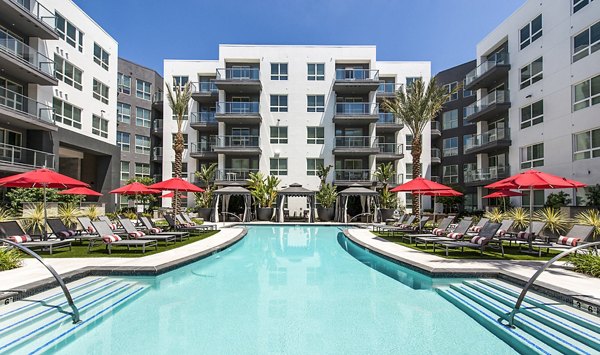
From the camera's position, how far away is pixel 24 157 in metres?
19.9

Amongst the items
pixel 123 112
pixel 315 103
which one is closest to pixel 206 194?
pixel 315 103

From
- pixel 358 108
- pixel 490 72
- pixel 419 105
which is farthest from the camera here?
pixel 358 108

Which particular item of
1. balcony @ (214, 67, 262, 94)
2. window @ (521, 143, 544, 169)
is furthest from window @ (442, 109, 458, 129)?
balcony @ (214, 67, 262, 94)

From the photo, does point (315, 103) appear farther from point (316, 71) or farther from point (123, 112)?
point (123, 112)

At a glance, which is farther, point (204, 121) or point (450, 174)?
point (450, 174)

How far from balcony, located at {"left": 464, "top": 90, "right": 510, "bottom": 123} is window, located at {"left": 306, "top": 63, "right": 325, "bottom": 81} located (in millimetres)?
13402

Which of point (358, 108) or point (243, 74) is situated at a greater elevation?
point (243, 74)

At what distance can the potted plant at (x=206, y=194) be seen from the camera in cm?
2734

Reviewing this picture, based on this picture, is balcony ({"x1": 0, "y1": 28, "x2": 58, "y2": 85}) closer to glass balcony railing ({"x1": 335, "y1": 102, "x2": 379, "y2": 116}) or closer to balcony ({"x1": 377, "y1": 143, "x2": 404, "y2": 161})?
glass balcony railing ({"x1": 335, "y1": 102, "x2": 379, "y2": 116})

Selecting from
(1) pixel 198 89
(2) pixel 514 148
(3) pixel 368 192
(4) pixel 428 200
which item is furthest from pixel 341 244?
(1) pixel 198 89

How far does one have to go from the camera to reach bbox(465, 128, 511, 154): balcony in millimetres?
25125

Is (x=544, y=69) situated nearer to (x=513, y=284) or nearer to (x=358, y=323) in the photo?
(x=513, y=284)

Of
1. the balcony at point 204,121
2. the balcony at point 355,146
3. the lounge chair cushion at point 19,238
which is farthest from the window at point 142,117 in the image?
the lounge chair cushion at point 19,238

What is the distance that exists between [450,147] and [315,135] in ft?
48.8
